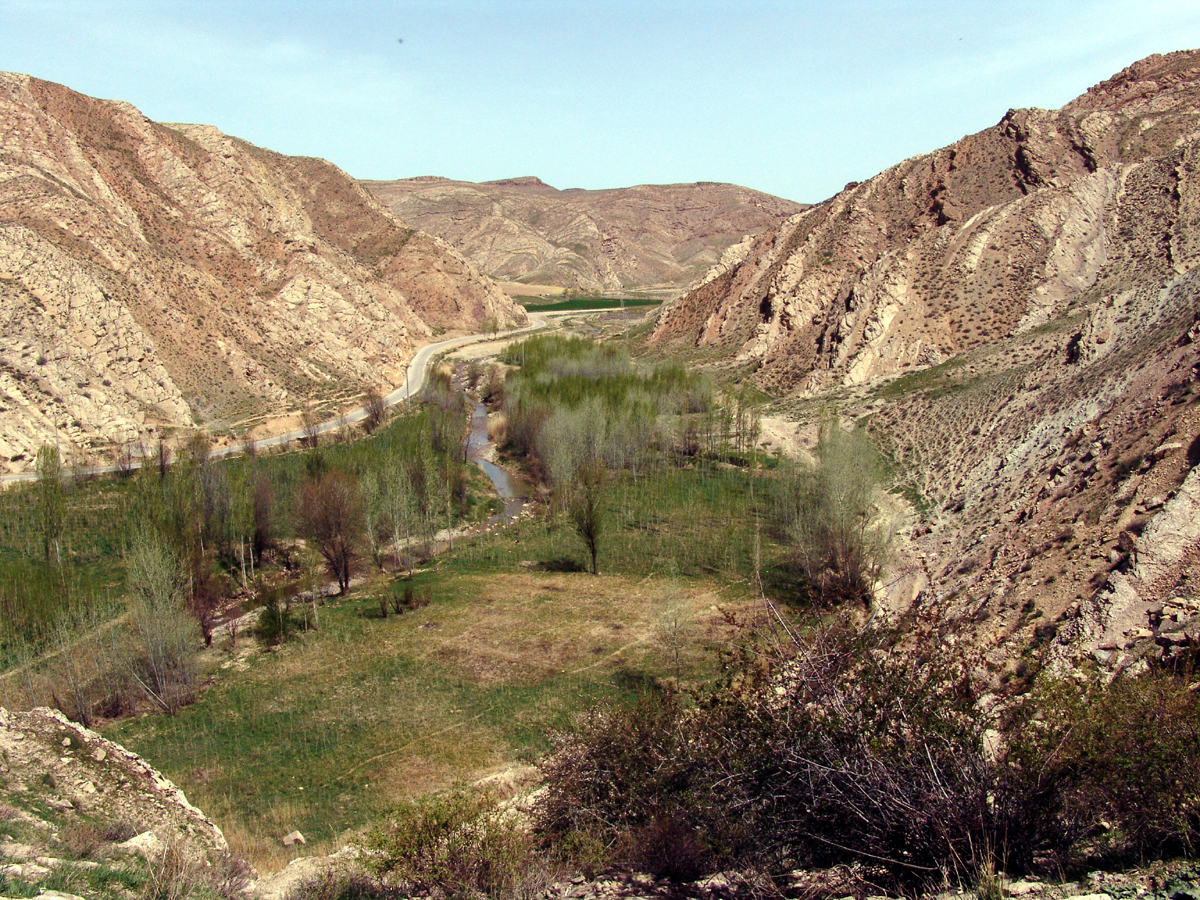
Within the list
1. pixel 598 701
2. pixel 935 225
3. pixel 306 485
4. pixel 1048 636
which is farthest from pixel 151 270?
pixel 1048 636

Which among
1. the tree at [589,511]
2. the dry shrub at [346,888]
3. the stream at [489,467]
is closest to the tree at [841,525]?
the tree at [589,511]

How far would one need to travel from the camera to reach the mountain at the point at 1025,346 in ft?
51.1

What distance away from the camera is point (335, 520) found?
31359 mm

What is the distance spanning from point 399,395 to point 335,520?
32.4 meters

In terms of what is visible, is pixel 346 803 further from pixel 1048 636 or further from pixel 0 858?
pixel 1048 636

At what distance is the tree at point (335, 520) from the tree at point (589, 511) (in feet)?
28.8

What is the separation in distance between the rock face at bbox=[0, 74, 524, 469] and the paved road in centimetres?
152

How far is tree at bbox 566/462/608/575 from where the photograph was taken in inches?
1240

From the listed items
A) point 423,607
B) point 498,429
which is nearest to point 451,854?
Result: point 423,607

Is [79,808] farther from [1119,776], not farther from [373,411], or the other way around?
[373,411]

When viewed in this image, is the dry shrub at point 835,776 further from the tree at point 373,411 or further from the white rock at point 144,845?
the tree at point 373,411

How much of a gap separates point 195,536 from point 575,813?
23.9m

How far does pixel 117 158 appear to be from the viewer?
62.6m

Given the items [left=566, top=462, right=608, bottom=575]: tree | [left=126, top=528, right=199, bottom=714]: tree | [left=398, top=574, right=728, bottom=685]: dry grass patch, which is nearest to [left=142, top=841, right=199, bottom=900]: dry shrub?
[left=126, top=528, right=199, bottom=714]: tree
